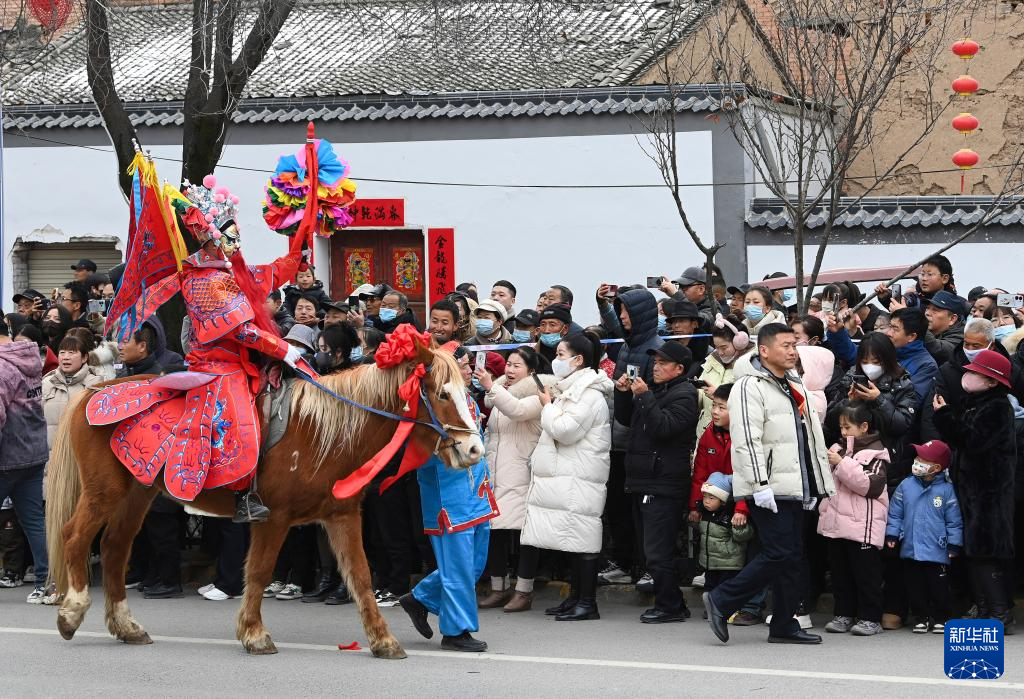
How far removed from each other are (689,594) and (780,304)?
3491 mm

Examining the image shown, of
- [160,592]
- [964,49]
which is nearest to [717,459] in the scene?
[160,592]

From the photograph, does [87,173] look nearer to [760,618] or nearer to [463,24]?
[463,24]

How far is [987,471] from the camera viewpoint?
28.3 feet

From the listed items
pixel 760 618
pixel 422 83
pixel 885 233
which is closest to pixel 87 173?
pixel 422 83

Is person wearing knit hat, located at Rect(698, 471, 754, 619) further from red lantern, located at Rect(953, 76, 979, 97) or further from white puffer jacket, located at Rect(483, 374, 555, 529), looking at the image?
red lantern, located at Rect(953, 76, 979, 97)

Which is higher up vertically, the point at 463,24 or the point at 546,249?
the point at 463,24

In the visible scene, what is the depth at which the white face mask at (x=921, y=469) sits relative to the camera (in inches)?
344

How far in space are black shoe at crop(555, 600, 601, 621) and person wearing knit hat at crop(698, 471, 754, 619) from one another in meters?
0.85

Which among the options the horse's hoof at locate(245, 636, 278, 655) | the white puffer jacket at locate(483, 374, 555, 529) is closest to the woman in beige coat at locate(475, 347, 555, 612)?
the white puffer jacket at locate(483, 374, 555, 529)

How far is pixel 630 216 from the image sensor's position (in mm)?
17688

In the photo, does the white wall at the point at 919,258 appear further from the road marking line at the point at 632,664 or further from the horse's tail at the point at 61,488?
the horse's tail at the point at 61,488

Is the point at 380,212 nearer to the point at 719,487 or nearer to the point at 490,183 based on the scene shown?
the point at 490,183

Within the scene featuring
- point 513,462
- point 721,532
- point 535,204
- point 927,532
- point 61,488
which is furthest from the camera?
point 535,204

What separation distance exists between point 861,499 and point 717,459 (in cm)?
96
